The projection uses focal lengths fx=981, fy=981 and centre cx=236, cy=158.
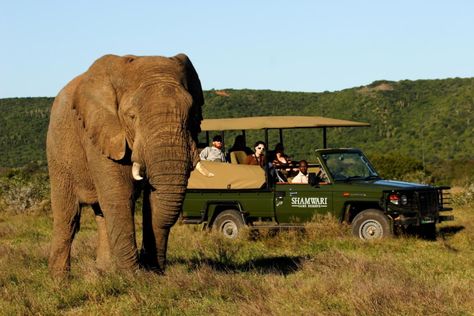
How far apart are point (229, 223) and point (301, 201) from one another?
57.3 inches

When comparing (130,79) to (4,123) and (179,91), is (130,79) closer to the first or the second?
(179,91)

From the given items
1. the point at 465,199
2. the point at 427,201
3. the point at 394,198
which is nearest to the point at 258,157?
the point at 394,198

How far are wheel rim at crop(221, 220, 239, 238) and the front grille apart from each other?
3.12 m

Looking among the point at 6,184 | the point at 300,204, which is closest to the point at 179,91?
the point at 300,204

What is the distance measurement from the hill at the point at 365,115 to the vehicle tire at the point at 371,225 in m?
41.1

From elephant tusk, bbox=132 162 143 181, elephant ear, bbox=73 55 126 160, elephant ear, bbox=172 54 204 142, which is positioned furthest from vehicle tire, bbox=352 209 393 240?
elephant tusk, bbox=132 162 143 181

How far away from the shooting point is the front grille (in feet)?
51.4

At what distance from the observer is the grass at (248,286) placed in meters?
8.15

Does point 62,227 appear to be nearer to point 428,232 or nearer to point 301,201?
point 301,201

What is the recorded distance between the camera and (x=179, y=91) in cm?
887

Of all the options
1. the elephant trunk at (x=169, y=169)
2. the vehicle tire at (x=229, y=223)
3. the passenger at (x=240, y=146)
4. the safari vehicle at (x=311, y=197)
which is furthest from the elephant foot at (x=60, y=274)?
the passenger at (x=240, y=146)

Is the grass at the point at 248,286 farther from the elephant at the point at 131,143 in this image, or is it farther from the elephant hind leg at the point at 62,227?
the elephant at the point at 131,143

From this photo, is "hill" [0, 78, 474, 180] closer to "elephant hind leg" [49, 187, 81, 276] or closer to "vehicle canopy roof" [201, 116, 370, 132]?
"vehicle canopy roof" [201, 116, 370, 132]

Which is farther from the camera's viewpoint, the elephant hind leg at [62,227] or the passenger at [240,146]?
the passenger at [240,146]
